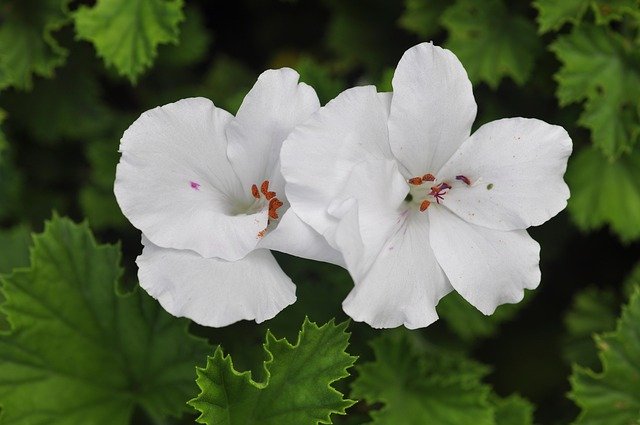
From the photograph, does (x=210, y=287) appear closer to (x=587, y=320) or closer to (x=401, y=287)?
(x=401, y=287)

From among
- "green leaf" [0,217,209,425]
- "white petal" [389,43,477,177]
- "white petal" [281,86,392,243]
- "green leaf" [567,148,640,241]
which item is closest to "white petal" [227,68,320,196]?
"white petal" [281,86,392,243]

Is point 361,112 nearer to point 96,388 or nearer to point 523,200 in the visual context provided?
point 523,200

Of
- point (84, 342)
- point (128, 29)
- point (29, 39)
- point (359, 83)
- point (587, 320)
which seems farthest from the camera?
point (359, 83)

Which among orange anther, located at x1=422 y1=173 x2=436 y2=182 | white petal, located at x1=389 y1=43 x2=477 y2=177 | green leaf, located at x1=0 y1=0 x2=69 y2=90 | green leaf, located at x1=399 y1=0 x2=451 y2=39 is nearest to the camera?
white petal, located at x1=389 y1=43 x2=477 y2=177

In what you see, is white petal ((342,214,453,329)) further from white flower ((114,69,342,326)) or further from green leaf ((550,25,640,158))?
green leaf ((550,25,640,158))

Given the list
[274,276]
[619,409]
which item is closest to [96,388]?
[274,276]

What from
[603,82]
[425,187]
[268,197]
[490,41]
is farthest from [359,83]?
[268,197]

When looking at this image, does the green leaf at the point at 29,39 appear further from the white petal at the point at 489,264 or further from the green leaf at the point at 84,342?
the white petal at the point at 489,264

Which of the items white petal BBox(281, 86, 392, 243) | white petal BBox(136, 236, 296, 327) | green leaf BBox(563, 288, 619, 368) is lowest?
green leaf BBox(563, 288, 619, 368)
